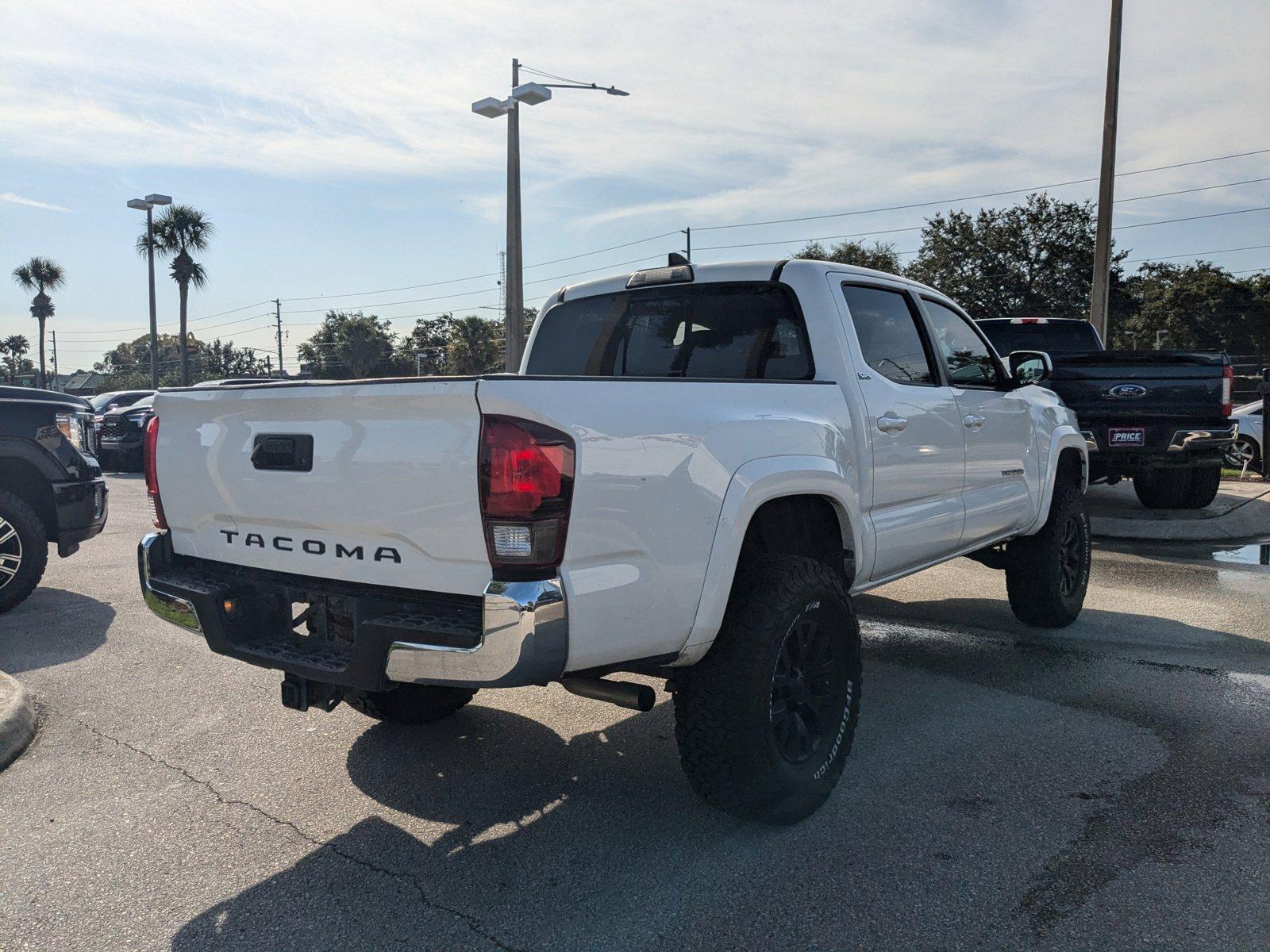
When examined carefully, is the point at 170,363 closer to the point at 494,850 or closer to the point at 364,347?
the point at 364,347

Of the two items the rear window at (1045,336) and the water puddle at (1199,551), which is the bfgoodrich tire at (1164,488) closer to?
the water puddle at (1199,551)

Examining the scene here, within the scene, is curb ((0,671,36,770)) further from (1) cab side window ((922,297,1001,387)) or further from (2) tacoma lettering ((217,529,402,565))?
(1) cab side window ((922,297,1001,387))

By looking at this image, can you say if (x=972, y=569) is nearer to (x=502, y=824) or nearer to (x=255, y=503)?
(x=502, y=824)

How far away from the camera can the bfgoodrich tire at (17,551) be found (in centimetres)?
645

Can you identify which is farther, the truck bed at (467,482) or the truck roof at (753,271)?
the truck roof at (753,271)

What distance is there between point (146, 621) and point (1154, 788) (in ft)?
18.6

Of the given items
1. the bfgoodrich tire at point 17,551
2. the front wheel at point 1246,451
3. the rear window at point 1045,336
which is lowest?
the bfgoodrich tire at point 17,551

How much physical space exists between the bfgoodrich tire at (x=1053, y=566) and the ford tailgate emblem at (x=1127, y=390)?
3.50m

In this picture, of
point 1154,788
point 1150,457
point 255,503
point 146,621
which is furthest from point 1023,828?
point 1150,457

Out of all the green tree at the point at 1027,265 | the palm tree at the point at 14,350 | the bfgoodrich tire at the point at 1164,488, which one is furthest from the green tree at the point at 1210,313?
the palm tree at the point at 14,350

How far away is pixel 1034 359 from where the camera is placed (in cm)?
555

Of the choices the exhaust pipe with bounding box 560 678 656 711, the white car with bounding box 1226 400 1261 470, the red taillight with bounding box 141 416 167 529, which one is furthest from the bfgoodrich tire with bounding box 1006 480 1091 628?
the white car with bounding box 1226 400 1261 470

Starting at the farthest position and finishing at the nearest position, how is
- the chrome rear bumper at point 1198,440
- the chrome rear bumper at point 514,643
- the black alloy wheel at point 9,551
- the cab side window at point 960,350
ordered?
the chrome rear bumper at point 1198,440 < the black alloy wheel at point 9,551 < the cab side window at point 960,350 < the chrome rear bumper at point 514,643

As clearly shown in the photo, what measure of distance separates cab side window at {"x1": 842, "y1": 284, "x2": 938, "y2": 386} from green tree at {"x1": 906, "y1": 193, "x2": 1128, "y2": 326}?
3221 cm
